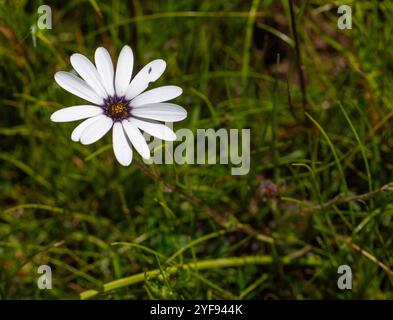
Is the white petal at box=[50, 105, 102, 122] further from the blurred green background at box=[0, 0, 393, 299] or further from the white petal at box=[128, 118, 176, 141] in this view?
the blurred green background at box=[0, 0, 393, 299]

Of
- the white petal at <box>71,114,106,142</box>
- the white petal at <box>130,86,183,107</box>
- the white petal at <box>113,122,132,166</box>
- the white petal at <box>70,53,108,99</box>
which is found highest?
the white petal at <box>70,53,108,99</box>

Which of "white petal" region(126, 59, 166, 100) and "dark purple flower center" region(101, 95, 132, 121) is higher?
"white petal" region(126, 59, 166, 100)

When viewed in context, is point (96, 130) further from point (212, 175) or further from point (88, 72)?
point (212, 175)

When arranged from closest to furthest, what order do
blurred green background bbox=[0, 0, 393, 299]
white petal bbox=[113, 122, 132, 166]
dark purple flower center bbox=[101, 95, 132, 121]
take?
white petal bbox=[113, 122, 132, 166], dark purple flower center bbox=[101, 95, 132, 121], blurred green background bbox=[0, 0, 393, 299]

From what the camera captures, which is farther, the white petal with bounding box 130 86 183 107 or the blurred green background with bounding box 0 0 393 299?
the blurred green background with bounding box 0 0 393 299

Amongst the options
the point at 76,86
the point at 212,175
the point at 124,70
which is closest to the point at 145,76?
the point at 124,70

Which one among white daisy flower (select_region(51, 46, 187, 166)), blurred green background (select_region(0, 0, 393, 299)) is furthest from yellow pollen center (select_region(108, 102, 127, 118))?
blurred green background (select_region(0, 0, 393, 299))
